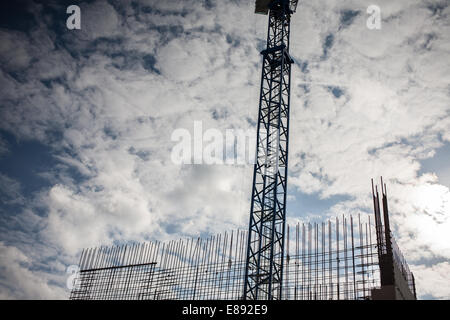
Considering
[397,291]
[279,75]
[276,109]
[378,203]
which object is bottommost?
[397,291]

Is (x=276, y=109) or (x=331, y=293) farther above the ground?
(x=276, y=109)

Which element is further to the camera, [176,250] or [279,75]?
[279,75]

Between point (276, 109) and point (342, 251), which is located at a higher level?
point (276, 109)
